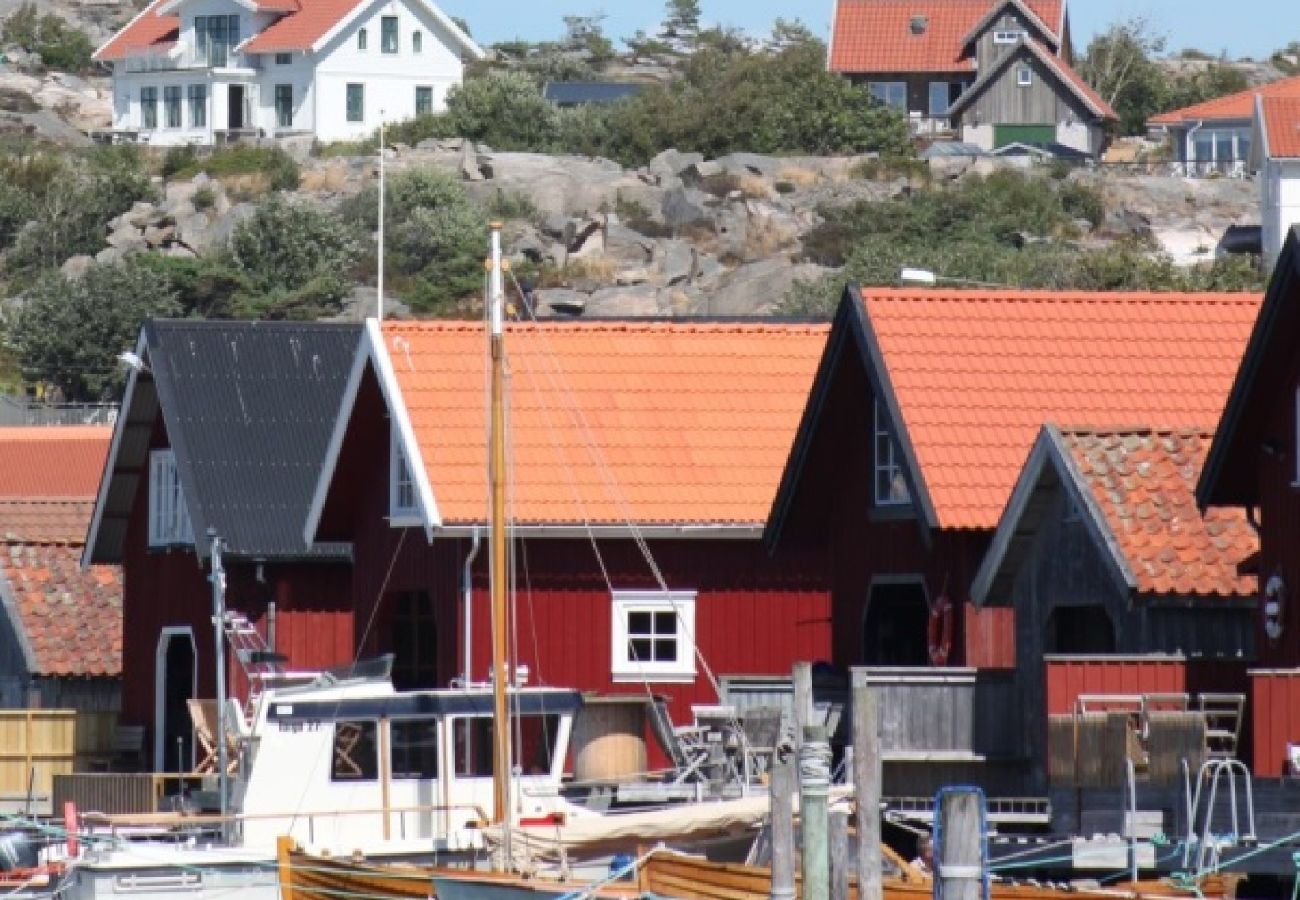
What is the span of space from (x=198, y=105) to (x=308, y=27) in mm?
5611

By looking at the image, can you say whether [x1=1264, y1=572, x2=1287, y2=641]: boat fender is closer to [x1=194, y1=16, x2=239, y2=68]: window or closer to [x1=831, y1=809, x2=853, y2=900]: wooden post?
[x1=831, y1=809, x2=853, y2=900]: wooden post

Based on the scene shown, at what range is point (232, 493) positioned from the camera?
4147cm

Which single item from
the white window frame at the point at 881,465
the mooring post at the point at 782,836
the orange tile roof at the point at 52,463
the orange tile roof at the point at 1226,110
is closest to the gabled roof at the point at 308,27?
the orange tile roof at the point at 1226,110

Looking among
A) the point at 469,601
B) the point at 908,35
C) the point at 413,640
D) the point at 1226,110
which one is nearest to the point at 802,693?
the point at 469,601

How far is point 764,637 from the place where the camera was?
126 feet

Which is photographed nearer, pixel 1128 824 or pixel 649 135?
pixel 1128 824

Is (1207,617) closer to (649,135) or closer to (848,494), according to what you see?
(848,494)

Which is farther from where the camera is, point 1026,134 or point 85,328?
point 1026,134

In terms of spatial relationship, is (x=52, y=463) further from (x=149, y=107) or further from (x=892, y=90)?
(x=892, y=90)

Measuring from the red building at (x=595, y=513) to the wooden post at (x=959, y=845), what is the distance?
17.4 meters

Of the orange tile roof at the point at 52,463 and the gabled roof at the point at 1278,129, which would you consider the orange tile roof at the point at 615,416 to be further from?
the gabled roof at the point at 1278,129

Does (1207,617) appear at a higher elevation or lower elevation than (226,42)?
lower

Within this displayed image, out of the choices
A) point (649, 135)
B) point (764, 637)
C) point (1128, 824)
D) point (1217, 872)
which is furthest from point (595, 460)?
point (649, 135)

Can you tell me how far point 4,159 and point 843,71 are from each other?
31.9m
